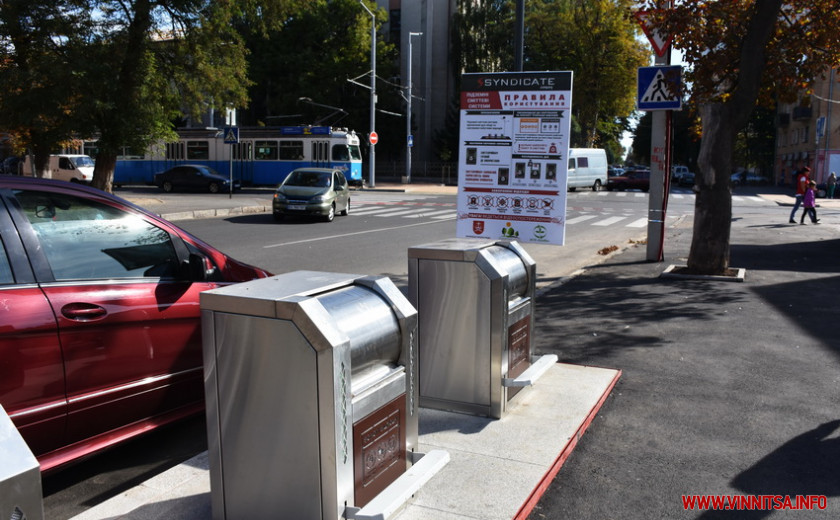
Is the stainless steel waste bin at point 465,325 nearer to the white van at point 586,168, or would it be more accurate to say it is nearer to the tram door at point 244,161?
the tram door at point 244,161

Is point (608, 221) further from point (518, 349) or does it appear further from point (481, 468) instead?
point (481, 468)

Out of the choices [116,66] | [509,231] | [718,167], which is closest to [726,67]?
[718,167]

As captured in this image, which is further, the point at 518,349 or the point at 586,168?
the point at 586,168

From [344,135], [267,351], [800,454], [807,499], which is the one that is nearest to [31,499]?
[267,351]

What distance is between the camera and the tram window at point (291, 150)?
37625 mm

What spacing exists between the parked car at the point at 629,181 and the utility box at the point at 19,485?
49960mm

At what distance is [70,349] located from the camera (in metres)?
3.78

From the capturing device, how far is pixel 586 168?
1794 inches

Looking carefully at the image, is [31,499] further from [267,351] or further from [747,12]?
[747,12]

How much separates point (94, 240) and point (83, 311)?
22.2 inches

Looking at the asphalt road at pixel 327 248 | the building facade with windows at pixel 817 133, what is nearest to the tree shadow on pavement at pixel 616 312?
the asphalt road at pixel 327 248

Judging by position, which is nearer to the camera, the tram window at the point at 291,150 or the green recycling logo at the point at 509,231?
the green recycling logo at the point at 509,231

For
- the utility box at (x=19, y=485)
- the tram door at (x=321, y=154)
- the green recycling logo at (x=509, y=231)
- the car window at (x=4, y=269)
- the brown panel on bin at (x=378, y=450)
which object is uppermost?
the tram door at (x=321, y=154)

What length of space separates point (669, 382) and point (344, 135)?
33.2 metres
